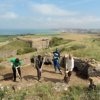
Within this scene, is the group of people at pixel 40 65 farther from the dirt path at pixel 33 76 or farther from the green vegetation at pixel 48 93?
the green vegetation at pixel 48 93

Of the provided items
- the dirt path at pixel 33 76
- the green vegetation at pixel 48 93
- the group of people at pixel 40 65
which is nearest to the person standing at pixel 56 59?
the dirt path at pixel 33 76

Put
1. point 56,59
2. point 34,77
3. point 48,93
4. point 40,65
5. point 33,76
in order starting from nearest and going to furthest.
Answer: point 48,93
point 40,65
point 34,77
point 33,76
point 56,59

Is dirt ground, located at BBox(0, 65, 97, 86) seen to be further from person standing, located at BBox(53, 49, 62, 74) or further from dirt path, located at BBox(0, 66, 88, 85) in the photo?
person standing, located at BBox(53, 49, 62, 74)

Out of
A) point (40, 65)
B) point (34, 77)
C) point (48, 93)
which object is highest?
point (40, 65)

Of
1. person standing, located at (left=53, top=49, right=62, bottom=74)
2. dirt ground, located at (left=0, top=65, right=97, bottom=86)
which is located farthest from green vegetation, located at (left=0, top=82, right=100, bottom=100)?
person standing, located at (left=53, top=49, right=62, bottom=74)

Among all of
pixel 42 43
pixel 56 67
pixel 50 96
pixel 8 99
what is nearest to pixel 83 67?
pixel 56 67

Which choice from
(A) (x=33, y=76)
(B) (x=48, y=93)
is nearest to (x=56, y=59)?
(A) (x=33, y=76)

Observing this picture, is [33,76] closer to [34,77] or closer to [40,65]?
[34,77]

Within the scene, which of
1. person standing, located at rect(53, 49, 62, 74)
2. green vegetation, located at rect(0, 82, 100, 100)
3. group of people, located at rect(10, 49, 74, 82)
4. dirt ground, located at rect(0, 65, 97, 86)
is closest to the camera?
green vegetation, located at rect(0, 82, 100, 100)

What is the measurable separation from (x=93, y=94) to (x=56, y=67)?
3333mm

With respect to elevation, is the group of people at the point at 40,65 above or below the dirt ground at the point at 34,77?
above

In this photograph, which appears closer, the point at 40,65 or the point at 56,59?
the point at 40,65

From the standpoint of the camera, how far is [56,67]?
15.1m

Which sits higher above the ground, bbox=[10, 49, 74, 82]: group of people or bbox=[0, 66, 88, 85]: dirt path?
bbox=[10, 49, 74, 82]: group of people
